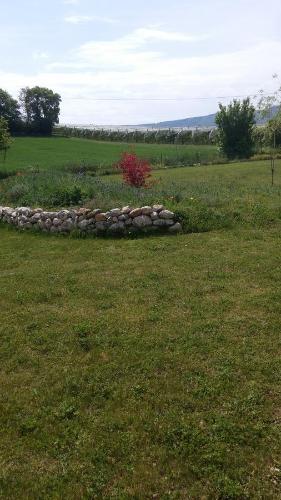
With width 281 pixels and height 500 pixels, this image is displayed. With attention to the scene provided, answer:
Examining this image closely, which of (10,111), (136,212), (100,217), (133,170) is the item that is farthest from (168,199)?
(10,111)

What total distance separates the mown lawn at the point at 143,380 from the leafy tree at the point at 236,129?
3051 centimetres

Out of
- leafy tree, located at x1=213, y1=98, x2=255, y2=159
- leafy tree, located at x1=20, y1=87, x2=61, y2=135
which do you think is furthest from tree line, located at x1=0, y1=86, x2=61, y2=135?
leafy tree, located at x1=213, y1=98, x2=255, y2=159

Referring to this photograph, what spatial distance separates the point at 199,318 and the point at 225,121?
33365 millimetres

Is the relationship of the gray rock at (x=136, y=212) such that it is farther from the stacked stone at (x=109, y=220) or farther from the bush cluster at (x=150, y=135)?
the bush cluster at (x=150, y=135)

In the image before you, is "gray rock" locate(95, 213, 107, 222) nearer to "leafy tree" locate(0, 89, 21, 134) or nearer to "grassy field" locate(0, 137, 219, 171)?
"grassy field" locate(0, 137, 219, 171)

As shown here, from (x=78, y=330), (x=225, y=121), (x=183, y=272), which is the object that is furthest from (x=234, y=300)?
(x=225, y=121)

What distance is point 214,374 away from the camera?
15.9 ft

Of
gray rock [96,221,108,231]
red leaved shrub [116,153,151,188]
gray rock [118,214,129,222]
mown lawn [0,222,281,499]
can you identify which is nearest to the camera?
mown lawn [0,222,281,499]

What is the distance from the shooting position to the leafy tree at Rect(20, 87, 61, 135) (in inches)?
2704

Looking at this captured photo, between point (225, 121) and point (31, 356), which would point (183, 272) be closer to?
point (31, 356)

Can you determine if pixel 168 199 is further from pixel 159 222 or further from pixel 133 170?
pixel 133 170

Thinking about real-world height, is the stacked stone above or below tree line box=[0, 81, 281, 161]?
below

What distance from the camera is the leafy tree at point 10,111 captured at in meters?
63.6

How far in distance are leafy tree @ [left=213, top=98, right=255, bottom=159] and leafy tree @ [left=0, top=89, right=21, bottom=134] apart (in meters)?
37.7
